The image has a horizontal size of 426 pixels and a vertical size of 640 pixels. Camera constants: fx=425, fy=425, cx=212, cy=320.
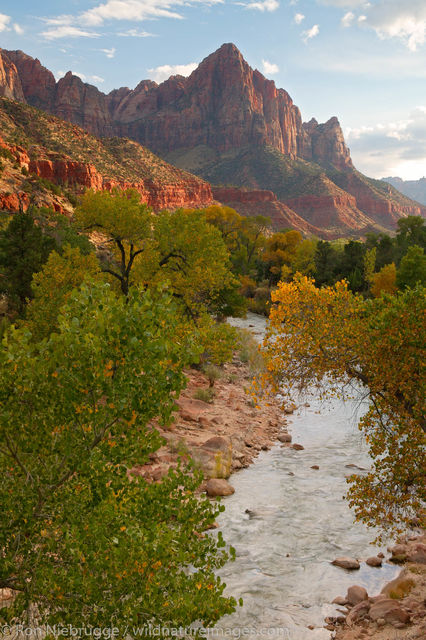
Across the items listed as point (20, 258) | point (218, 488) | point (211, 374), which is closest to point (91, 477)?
point (218, 488)

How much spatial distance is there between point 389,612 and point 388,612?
0.02 m

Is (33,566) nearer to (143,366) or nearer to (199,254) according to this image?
(143,366)

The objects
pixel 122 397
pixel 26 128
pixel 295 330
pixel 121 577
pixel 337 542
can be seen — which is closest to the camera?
pixel 121 577

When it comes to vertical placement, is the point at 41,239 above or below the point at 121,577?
above

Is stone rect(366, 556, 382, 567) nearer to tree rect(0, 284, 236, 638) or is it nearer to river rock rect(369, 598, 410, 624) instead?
river rock rect(369, 598, 410, 624)

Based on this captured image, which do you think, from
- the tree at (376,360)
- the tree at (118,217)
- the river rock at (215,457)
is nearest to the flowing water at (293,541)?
the river rock at (215,457)

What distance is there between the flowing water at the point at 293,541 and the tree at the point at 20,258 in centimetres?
1641

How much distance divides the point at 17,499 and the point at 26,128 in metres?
94.2

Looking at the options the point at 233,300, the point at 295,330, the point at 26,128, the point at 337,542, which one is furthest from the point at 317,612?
the point at 26,128

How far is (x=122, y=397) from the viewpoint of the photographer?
522 centimetres

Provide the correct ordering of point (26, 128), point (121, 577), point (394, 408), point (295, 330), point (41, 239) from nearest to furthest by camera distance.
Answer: point (121, 577)
point (394, 408)
point (295, 330)
point (41, 239)
point (26, 128)

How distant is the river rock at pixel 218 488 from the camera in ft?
46.9

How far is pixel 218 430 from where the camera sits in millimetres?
19438

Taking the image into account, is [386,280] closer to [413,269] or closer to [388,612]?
[413,269]
